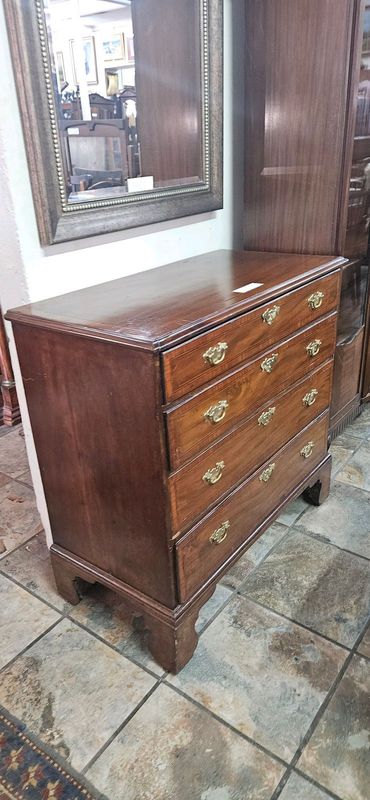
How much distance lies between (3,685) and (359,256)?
6.58ft

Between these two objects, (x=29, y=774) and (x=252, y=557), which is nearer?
(x=29, y=774)

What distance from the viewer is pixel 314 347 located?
1.70m

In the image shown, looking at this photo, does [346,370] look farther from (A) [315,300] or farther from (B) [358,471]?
(A) [315,300]

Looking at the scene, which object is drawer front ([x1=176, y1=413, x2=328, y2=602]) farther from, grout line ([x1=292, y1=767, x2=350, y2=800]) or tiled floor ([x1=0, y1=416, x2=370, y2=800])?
grout line ([x1=292, y1=767, x2=350, y2=800])

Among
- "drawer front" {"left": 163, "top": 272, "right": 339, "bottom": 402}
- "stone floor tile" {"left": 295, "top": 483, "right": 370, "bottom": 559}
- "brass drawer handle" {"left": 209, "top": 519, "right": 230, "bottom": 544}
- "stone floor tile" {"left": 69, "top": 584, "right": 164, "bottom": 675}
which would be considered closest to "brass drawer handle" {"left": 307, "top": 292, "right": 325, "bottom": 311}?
"drawer front" {"left": 163, "top": 272, "right": 339, "bottom": 402}

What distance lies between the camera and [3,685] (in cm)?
143

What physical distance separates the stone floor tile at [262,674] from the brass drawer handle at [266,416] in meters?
0.57

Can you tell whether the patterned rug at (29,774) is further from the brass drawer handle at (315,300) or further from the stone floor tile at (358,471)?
the stone floor tile at (358,471)

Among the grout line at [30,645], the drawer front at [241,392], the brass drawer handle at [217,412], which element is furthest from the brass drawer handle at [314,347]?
the grout line at [30,645]

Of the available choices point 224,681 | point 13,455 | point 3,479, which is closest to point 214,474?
point 224,681

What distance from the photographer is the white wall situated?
4.15 feet

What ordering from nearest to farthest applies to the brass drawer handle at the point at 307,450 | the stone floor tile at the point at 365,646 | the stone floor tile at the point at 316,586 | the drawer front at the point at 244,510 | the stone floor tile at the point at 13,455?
the drawer front at the point at 244,510 < the stone floor tile at the point at 365,646 < the stone floor tile at the point at 316,586 < the brass drawer handle at the point at 307,450 < the stone floor tile at the point at 13,455

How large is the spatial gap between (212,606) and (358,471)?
0.99m

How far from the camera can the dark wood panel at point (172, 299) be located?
3.77 feet
